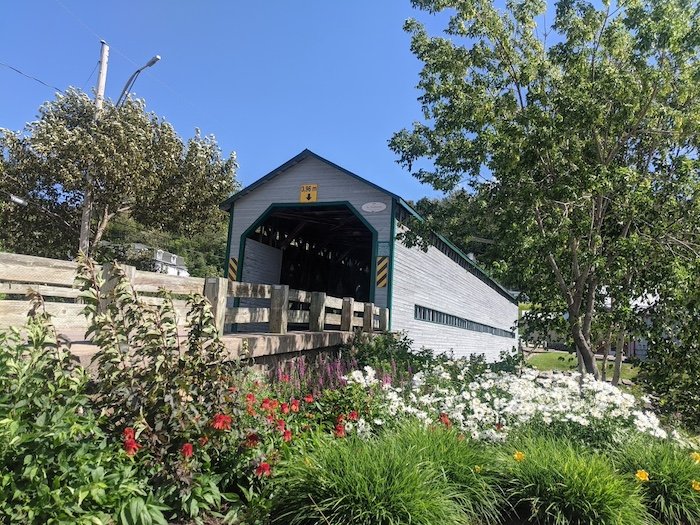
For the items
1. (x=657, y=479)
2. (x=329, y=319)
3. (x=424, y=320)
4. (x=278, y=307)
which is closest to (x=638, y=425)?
(x=657, y=479)

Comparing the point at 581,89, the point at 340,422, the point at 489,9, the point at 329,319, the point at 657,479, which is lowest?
the point at 657,479

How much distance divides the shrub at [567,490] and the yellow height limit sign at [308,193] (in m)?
9.65

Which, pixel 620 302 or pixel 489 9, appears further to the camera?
pixel 489 9

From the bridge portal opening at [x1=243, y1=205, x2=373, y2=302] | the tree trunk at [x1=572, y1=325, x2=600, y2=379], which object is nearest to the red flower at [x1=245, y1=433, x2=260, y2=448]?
the tree trunk at [x1=572, y1=325, x2=600, y2=379]

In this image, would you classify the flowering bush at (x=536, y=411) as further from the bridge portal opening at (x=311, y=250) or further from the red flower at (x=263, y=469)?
the bridge portal opening at (x=311, y=250)

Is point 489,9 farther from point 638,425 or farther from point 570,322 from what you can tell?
point 638,425

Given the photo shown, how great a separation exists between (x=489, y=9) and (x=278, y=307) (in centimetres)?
507

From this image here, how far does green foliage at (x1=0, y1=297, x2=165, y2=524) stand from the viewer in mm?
2268

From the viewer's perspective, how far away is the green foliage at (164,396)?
2.69 m

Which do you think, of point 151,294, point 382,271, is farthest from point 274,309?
point 382,271

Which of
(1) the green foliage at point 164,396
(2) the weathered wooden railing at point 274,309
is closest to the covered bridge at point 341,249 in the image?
(2) the weathered wooden railing at point 274,309

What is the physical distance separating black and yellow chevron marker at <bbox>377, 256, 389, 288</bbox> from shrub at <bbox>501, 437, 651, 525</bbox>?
820 centimetres

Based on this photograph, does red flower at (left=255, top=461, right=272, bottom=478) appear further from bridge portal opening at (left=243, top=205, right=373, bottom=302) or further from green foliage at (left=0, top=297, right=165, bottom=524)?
bridge portal opening at (left=243, top=205, right=373, bottom=302)

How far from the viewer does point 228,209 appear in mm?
13688
